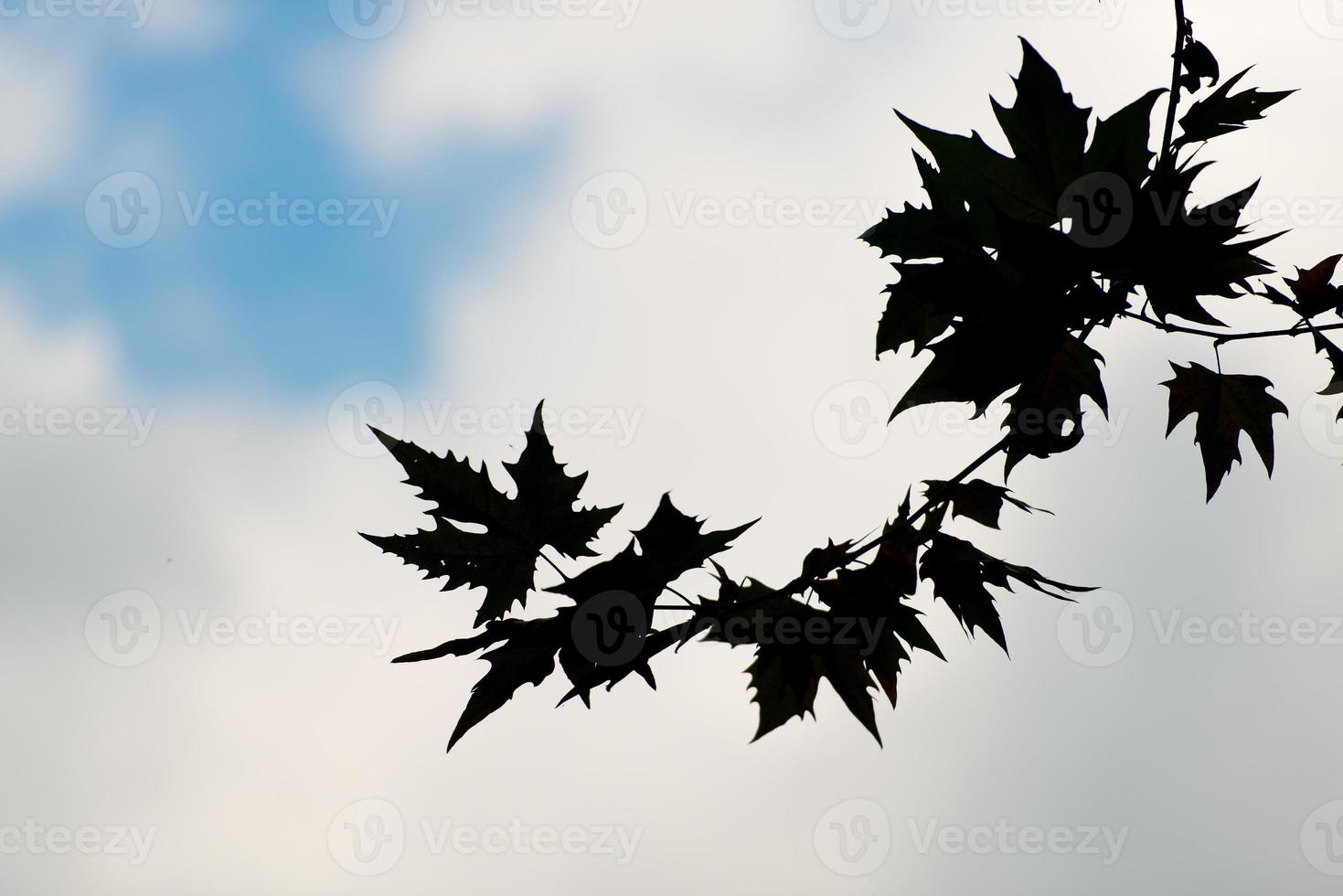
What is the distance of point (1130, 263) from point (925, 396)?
475mm

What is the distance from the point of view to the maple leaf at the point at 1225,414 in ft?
8.05

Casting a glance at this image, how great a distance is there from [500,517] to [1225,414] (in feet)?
5.74

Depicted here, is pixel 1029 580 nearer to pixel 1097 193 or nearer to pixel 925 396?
pixel 925 396

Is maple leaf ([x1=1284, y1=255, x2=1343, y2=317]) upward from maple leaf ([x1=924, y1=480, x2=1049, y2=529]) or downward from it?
upward

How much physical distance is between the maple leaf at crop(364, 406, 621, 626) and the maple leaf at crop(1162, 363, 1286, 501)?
143 centimetres

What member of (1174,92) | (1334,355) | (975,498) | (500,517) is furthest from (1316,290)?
(500,517)

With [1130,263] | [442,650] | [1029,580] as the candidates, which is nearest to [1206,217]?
[1130,263]

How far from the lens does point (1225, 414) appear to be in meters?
2.46

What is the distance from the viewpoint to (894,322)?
2367 millimetres

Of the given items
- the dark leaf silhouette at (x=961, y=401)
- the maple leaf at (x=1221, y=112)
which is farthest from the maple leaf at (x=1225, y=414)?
the maple leaf at (x=1221, y=112)

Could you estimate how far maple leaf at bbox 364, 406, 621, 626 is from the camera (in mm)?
2508

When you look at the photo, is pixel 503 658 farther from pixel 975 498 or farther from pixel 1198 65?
pixel 1198 65

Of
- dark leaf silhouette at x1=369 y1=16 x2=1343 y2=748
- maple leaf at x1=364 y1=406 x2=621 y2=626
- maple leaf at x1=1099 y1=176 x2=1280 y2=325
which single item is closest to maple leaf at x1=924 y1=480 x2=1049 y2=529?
dark leaf silhouette at x1=369 y1=16 x2=1343 y2=748

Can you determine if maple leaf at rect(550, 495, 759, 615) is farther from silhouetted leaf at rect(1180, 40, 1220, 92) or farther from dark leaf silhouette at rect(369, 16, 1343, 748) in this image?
silhouetted leaf at rect(1180, 40, 1220, 92)
